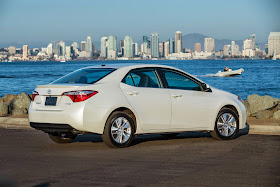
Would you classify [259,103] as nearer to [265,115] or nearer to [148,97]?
[265,115]

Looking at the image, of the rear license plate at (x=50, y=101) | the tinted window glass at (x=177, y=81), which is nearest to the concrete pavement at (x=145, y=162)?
the rear license plate at (x=50, y=101)

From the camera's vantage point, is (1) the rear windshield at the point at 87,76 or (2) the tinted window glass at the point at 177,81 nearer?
(1) the rear windshield at the point at 87,76

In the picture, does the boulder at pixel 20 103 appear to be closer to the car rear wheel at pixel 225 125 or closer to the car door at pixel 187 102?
the car door at pixel 187 102

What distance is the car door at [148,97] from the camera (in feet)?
34.9

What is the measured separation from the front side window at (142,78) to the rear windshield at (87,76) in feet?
1.24

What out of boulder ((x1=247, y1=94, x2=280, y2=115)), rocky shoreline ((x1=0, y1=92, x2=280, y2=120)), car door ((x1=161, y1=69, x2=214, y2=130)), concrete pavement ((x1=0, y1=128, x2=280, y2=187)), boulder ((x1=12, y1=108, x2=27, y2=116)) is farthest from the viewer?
boulder ((x1=247, y1=94, x2=280, y2=115))

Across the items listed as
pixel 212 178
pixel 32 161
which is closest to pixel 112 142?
pixel 32 161

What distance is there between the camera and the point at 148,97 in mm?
10789

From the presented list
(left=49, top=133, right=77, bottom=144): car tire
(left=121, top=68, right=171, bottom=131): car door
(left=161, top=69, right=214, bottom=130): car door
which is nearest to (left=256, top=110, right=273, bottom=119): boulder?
(left=161, top=69, right=214, bottom=130): car door

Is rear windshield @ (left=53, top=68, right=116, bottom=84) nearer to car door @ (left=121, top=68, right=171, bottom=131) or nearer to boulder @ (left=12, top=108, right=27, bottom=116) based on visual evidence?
car door @ (left=121, top=68, right=171, bottom=131)

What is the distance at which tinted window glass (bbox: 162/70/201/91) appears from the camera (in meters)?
11.3

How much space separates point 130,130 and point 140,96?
2.24 feet

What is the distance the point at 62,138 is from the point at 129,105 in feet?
5.45

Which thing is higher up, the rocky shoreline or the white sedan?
the white sedan
